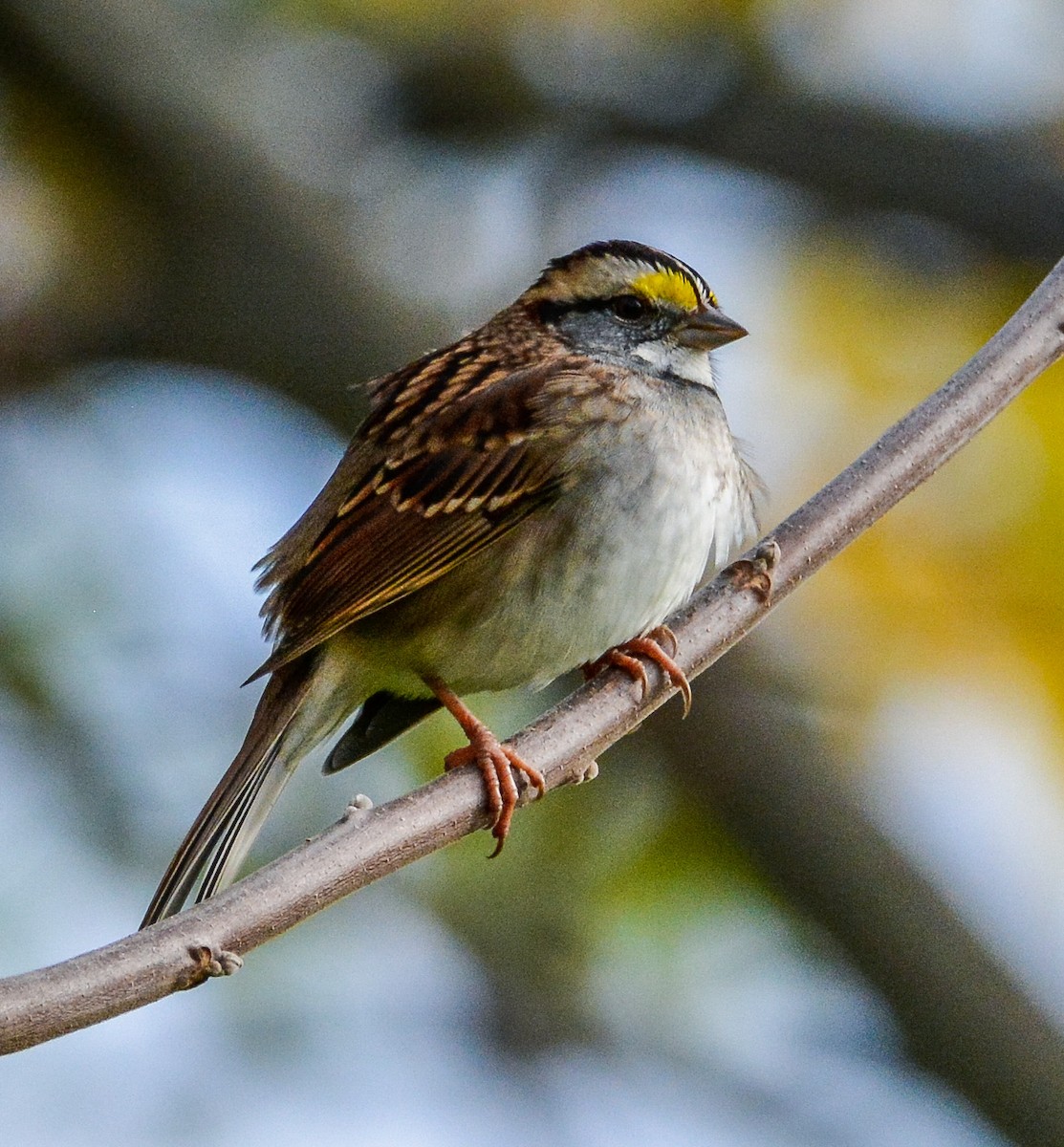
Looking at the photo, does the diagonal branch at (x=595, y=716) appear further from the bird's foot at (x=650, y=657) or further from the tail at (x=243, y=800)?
the tail at (x=243, y=800)

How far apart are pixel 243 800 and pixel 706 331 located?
4.93 feet

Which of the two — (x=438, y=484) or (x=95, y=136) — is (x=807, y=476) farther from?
(x=95, y=136)

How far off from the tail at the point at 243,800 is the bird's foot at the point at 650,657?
2.13ft

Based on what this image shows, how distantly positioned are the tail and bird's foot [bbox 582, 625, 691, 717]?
0.65m

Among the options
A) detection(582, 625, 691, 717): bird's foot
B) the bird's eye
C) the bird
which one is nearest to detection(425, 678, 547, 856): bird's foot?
the bird

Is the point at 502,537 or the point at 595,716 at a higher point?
the point at 502,537

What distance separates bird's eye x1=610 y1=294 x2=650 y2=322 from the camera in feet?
13.8

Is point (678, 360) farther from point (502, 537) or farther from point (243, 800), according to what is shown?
point (243, 800)

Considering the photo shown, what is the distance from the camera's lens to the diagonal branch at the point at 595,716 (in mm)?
2408

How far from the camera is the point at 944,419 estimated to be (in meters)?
3.34

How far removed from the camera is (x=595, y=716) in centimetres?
329

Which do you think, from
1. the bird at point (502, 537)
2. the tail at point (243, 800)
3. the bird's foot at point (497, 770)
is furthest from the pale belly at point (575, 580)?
the bird's foot at point (497, 770)

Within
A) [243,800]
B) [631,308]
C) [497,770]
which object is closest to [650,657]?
[497,770]

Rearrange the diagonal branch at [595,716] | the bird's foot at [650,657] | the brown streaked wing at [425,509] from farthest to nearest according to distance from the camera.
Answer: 1. the brown streaked wing at [425,509]
2. the bird's foot at [650,657]
3. the diagonal branch at [595,716]
